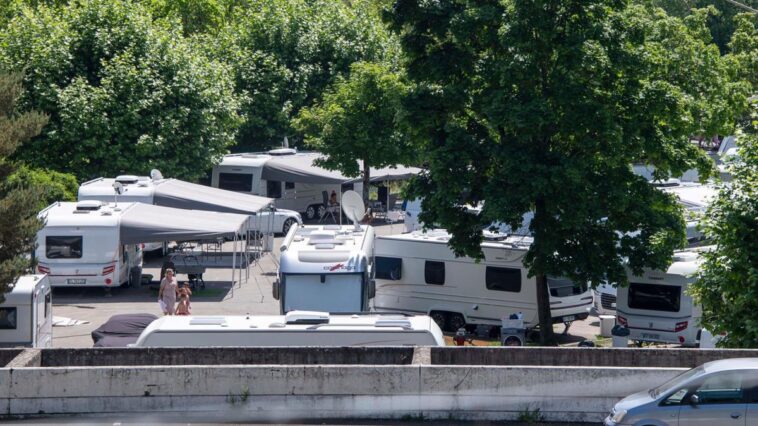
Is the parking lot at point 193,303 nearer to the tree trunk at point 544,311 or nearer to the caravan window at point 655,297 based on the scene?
the tree trunk at point 544,311

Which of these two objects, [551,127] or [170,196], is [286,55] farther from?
[551,127]

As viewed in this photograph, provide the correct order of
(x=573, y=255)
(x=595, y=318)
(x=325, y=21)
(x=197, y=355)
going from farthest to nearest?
(x=325, y=21) → (x=595, y=318) → (x=573, y=255) → (x=197, y=355)

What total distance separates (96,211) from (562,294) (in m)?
12.9

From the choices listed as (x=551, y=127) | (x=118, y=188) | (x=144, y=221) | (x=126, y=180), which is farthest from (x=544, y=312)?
(x=126, y=180)

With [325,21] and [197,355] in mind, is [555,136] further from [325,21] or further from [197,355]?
[325,21]

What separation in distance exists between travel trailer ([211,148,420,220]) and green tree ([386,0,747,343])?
1687 cm

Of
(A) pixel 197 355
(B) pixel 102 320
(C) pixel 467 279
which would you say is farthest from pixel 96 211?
(A) pixel 197 355

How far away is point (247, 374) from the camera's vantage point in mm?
13867

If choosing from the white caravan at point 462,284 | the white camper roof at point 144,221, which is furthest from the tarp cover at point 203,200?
the white caravan at point 462,284

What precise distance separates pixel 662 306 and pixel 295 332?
9.56 metres

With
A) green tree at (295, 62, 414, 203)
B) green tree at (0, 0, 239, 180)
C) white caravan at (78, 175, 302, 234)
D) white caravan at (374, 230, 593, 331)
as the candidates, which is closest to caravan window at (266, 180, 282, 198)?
green tree at (0, 0, 239, 180)

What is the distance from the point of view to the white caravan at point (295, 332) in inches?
661

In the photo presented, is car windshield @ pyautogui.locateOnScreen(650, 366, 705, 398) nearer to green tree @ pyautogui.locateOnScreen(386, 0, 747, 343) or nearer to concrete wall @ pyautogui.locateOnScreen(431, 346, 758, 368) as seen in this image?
concrete wall @ pyautogui.locateOnScreen(431, 346, 758, 368)

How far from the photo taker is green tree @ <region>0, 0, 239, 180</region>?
36.4 m
